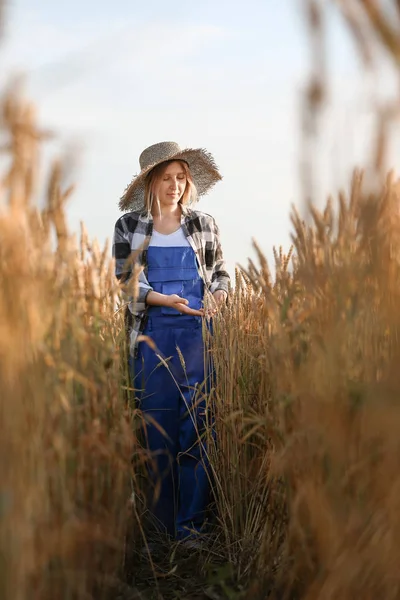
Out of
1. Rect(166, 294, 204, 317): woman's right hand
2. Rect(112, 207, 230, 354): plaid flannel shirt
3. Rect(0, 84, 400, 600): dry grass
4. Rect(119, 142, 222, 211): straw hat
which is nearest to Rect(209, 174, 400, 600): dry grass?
Rect(0, 84, 400, 600): dry grass

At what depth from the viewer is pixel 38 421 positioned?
5.43ft

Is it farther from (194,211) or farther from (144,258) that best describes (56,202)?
(194,211)

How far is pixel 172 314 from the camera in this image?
3.47 meters

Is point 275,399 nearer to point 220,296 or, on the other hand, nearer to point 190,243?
point 220,296

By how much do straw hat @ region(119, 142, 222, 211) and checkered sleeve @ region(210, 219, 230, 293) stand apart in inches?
13.0

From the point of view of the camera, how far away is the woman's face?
143 inches

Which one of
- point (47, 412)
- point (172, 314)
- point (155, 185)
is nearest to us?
point (47, 412)

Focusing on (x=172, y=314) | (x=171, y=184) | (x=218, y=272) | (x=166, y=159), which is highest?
(x=166, y=159)

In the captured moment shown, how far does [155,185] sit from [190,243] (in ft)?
1.11

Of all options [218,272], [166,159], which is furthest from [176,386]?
[166,159]

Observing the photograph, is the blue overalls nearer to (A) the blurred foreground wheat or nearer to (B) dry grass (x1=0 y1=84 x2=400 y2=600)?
(B) dry grass (x1=0 y1=84 x2=400 y2=600)

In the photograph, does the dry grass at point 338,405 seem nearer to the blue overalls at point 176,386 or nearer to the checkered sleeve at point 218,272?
the blue overalls at point 176,386

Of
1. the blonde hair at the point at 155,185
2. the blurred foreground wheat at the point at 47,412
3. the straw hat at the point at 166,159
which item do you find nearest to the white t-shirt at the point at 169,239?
the blonde hair at the point at 155,185

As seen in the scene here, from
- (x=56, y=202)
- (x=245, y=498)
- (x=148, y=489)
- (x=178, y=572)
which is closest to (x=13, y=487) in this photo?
(x=56, y=202)
